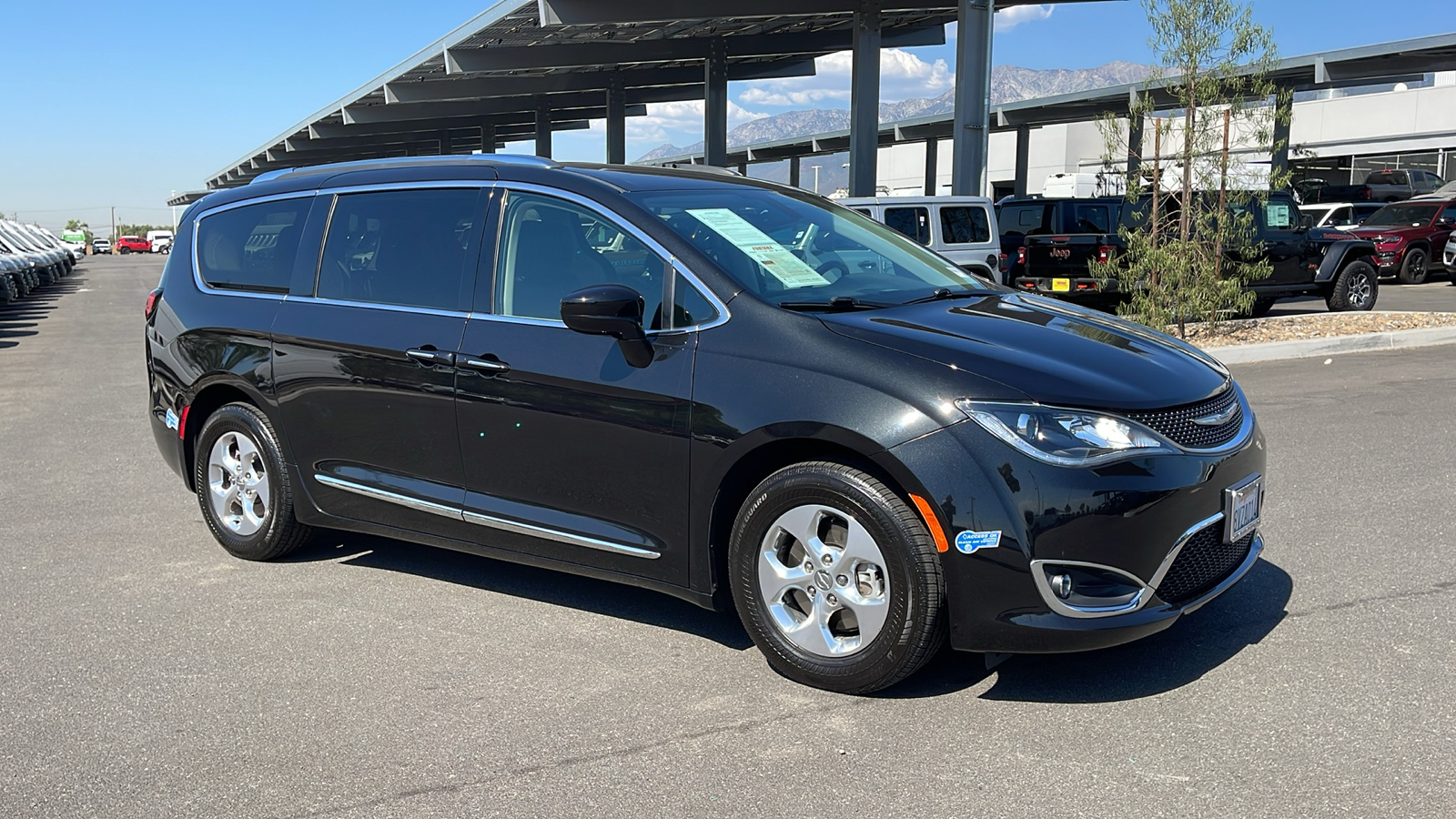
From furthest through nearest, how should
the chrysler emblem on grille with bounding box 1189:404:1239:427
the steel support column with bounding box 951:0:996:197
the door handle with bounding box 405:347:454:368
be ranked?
the steel support column with bounding box 951:0:996:197
the door handle with bounding box 405:347:454:368
the chrysler emblem on grille with bounding box 1189:404:1239:427

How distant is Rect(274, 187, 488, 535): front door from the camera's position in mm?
4836

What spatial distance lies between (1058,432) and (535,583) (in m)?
2.54

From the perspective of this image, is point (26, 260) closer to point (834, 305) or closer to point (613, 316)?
point (613, 316)

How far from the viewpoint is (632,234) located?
14.7 feet

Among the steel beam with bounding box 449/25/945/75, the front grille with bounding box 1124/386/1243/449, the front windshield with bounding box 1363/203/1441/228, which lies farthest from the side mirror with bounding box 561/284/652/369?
the steel beam with bounding box 449/25/945/75

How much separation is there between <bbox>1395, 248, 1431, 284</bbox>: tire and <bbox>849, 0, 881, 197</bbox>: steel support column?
441 inches

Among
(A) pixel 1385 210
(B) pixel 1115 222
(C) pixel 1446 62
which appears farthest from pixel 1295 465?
(C) pixel 1446 62

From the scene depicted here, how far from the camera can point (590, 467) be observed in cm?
440

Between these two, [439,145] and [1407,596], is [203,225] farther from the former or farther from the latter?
[439,145]

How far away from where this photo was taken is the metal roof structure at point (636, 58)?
24.6m

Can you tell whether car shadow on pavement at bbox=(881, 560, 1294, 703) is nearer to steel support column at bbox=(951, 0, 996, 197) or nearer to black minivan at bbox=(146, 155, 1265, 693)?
black minivan at bbox=(146, 155, 1265, 693)

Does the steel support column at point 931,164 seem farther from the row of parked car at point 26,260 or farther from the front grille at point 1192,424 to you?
the front grille at point 1192,424

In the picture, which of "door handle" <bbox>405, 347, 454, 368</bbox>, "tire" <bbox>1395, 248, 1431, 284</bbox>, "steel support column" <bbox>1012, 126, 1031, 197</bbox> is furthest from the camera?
"steel support column" <bbox>1012, 126, 1031, 197</bbox>

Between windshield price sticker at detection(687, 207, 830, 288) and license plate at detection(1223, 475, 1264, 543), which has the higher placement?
windshield price sticker at detection(687, 207, 830, 288)
